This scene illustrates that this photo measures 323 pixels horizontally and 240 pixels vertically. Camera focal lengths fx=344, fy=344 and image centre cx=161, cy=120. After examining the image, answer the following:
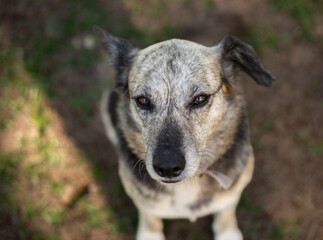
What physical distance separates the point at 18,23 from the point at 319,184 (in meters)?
4.90

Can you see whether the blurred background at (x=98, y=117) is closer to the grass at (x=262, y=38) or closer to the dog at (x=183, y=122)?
the grass at (x=262, y=38)

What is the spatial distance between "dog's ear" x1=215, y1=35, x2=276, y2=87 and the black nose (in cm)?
88

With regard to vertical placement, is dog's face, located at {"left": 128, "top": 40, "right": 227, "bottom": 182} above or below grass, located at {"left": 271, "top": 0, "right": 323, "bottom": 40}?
below

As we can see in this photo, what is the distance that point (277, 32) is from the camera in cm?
512

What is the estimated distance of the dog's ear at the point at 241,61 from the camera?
2781 mm

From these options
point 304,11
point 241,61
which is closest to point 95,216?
point 241,61

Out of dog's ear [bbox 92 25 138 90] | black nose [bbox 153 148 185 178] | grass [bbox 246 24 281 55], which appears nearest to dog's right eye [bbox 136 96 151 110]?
dog's ear [bbox 92 25 138 90]

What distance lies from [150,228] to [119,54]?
1.89 metres

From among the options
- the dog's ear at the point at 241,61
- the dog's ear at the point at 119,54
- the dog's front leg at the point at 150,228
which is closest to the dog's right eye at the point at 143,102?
the dog's ear at the point at 119,54

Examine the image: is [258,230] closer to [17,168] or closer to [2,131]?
[17,168]

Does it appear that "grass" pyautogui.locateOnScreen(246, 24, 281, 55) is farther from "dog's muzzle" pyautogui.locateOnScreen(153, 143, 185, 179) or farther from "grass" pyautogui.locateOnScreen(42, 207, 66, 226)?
"grass" pyautogui.locateOnScreen(42, 207, 66, 226)

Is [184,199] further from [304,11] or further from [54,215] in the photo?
[304,11]

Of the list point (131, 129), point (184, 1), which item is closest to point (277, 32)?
point (184, 1)

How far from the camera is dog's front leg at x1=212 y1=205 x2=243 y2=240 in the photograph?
3.66 m
